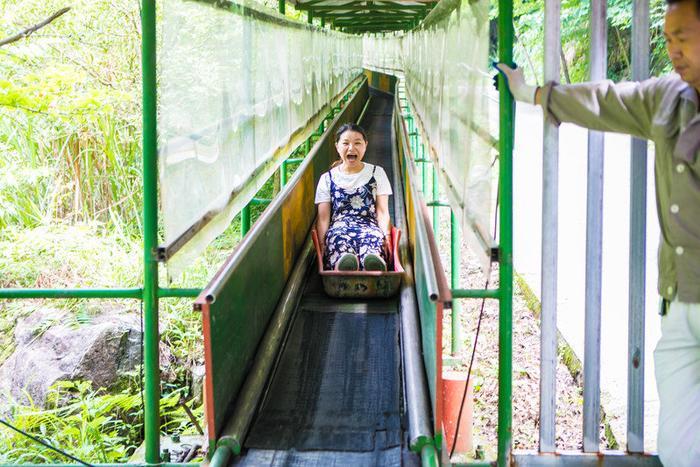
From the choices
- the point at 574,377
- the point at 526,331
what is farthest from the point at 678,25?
the point at 526,331

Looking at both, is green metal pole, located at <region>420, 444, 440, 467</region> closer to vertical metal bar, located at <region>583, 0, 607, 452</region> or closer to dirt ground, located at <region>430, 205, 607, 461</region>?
vertical metal bar, located at <region>583, 0, 607, 452</region>

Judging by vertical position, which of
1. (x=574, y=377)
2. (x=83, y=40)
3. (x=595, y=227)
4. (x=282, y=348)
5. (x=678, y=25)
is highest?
(x=83, y=40)

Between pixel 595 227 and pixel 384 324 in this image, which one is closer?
pixel 595 227

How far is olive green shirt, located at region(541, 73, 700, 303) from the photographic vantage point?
279 cm

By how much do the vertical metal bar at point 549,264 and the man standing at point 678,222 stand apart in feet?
2.22

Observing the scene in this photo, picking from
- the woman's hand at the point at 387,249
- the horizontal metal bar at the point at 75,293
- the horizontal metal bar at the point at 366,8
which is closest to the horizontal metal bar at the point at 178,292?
the horizontal metal bar at the point at 75,293

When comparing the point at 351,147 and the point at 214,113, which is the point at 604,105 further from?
the point at 351,147

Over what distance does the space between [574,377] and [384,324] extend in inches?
212

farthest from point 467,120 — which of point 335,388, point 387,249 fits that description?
point 387,249

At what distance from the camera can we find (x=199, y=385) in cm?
887

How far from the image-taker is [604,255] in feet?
A: 47.5

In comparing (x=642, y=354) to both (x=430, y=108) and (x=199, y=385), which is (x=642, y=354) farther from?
(x=199, y=385)

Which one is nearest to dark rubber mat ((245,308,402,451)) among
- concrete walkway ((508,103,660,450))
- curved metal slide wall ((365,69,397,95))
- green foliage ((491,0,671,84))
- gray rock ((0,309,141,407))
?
concrete walkway ((508,103,660,450))

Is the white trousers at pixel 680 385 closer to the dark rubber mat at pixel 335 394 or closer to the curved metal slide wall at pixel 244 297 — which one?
the dark rubber mat at pixel 335 394
